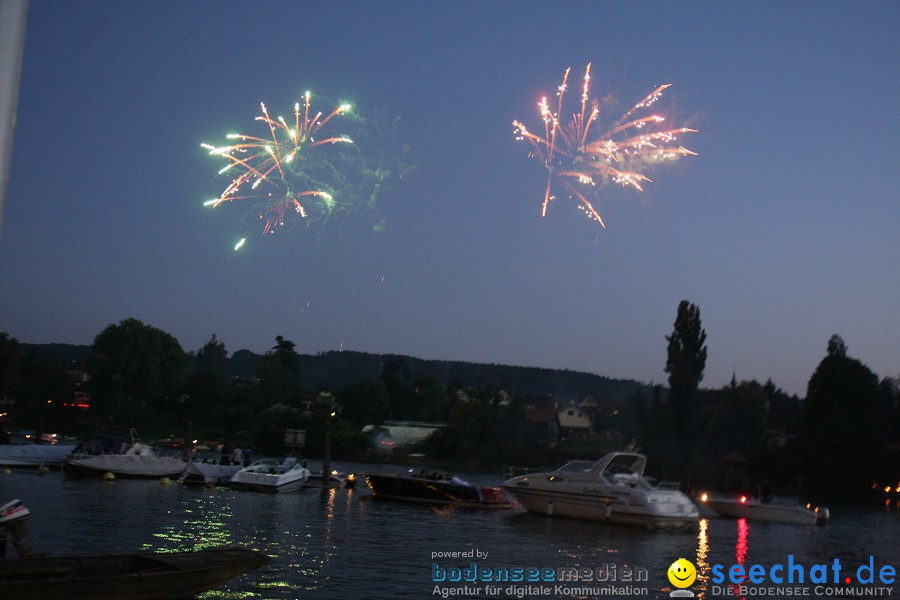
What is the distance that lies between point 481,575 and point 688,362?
52.8m

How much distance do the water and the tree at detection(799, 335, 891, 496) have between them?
3532cm

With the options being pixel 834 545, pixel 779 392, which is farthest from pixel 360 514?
pixel 779 392

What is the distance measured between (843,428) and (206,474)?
2208 inches

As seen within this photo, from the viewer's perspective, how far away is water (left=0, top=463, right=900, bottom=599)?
15.1 meters

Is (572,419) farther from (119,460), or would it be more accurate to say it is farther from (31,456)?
(31,456)

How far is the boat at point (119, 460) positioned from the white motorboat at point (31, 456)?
2219 mm

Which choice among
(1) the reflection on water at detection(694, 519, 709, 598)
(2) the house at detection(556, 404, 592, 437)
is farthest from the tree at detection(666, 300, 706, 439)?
(1) the reflection on water at detection(694, 519, 709, 598)

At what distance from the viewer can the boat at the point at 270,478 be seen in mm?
33406

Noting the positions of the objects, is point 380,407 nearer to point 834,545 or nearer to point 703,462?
point 703,462

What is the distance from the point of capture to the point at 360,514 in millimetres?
26969

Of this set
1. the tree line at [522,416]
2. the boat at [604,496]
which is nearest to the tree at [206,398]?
the tree line at [522,416]

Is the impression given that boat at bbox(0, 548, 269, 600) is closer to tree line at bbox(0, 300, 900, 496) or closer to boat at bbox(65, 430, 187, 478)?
boat at bbox(65, 430, 187, 478)

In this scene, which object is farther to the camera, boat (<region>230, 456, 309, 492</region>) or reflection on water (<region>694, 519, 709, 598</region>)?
boat (<region>230, 456, 309, 492</region>)

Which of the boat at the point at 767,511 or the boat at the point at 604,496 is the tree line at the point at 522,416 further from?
the boat at the point at 604,496
